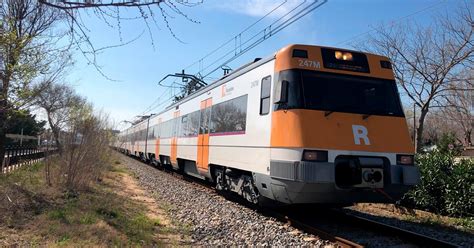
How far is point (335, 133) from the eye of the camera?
846 cm

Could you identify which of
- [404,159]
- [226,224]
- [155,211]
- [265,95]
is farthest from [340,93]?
[155,211]

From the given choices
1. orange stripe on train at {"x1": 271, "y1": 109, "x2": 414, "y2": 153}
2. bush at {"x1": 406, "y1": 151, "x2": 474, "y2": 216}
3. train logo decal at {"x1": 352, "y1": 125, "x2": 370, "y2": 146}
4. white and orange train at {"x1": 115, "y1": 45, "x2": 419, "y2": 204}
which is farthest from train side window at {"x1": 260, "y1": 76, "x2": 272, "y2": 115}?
bush at {"x1": 406, "y1": 151, "x2": 474, "y2": 216}

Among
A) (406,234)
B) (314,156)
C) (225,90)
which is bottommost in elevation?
(406,234)

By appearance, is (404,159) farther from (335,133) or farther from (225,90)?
(225,90)

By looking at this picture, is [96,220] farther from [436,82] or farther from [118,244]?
[436,82]

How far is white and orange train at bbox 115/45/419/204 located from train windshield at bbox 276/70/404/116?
0.06 ft

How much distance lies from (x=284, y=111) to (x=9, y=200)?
19.3ft

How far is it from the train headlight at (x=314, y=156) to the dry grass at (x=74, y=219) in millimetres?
2687

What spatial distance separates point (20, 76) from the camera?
28.5ft

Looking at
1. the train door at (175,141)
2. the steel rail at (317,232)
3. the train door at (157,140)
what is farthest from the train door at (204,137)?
the train door at (157,140)

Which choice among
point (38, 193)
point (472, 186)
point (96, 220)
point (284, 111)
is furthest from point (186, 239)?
point (472, 186)

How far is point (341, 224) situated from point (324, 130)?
2.46 metres

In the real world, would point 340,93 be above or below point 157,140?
above

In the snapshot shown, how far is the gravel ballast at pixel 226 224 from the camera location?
7996 mm
